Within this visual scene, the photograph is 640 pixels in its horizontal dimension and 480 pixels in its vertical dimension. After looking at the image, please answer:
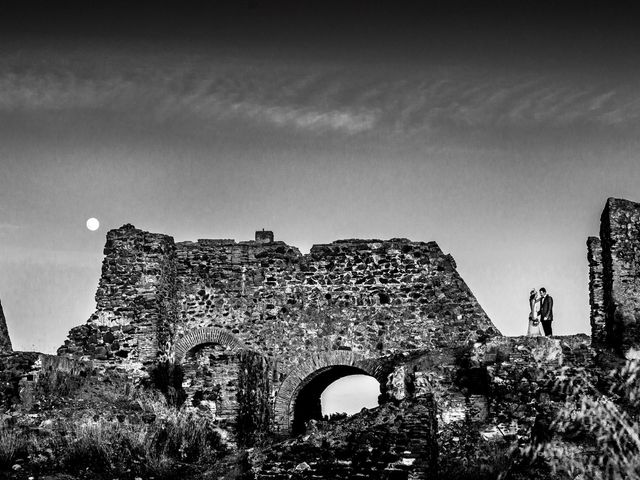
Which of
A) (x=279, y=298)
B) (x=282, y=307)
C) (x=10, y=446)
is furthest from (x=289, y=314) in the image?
(x=10, y=446)

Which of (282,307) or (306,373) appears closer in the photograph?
(306,373)

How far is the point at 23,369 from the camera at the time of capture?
517 inches

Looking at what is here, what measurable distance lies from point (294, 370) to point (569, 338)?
5.74m

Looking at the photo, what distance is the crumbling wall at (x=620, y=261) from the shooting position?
1376 cm

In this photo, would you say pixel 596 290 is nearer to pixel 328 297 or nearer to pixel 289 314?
pixel 328 297

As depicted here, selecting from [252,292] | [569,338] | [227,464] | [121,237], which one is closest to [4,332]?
[121,237]

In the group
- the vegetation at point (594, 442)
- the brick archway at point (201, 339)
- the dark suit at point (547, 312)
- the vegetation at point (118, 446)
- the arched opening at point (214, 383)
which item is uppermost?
the dark suit at point (547, 312)

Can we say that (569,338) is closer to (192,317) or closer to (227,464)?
(227,464)

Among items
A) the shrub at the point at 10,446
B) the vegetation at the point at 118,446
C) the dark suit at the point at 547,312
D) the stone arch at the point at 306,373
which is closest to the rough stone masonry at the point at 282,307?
the stone arch at the point at 306,373

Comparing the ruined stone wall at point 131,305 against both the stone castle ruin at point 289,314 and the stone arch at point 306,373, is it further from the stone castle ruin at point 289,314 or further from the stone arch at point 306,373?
the stone arch at point 306,373

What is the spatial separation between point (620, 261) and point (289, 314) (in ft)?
20.2

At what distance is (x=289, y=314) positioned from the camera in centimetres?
1656

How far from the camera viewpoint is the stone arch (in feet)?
52.1

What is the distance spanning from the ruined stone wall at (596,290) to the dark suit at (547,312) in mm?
791
